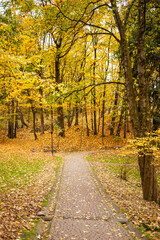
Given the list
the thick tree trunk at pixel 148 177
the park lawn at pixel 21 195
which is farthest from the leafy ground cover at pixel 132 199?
the park lawn at pixel 21 195

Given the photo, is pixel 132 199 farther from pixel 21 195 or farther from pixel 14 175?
pixel 14 175

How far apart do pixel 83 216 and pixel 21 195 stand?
7.88 ft

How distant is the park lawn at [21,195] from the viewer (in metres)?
4.07

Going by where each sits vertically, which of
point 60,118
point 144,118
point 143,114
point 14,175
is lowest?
point 14,175

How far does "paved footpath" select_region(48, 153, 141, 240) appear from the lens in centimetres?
418

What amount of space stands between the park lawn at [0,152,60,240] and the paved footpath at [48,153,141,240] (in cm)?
69

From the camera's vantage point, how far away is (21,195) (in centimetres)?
605

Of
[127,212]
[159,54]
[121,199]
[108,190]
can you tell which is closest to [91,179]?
[108,190]

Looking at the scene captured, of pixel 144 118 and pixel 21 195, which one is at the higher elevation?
pixel 144 118

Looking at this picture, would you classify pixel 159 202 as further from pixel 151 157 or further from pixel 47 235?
pixel 47 235

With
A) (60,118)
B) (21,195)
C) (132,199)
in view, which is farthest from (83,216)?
(60,118)

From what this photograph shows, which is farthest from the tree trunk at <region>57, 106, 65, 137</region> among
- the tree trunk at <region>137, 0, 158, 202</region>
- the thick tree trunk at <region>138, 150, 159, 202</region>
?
the thick tree trunk at <region>138, 150, 159, 202</region>

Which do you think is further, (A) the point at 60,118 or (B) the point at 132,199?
(A) the point at 60,118

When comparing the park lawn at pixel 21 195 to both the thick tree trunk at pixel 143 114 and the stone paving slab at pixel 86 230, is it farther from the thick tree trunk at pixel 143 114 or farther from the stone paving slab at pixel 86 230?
the thick tree trunk at pixel 143 114
